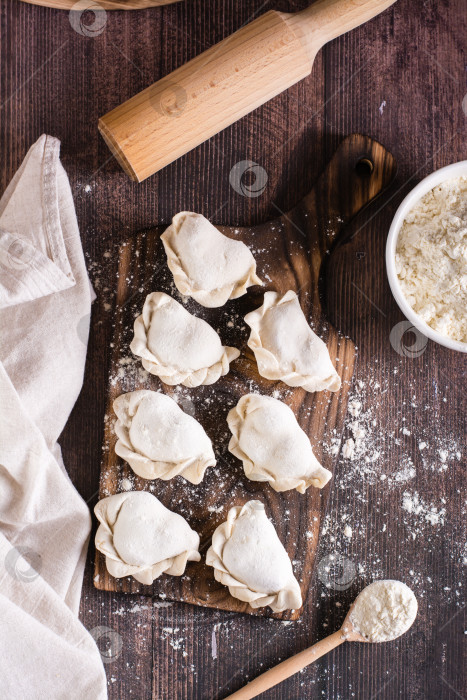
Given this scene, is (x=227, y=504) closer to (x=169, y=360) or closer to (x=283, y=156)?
(x=169, y=360)

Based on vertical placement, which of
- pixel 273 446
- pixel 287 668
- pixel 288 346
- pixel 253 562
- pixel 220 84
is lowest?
pixel 287 668

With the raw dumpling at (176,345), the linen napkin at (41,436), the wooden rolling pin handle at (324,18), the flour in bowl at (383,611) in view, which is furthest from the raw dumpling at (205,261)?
the flour in bowl at (383,611)

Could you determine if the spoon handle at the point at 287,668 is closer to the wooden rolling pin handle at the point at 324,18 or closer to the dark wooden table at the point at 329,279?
the dark wooden table at the point at 329,279

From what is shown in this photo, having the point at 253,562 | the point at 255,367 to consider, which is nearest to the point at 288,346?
the point at 255,367

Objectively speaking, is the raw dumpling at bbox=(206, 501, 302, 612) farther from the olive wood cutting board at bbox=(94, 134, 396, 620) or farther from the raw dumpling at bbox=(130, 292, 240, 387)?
the raw dumpling at bbox=(130, 292, 240, 387)

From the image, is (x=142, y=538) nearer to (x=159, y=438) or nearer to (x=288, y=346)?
(x=159, y=438)

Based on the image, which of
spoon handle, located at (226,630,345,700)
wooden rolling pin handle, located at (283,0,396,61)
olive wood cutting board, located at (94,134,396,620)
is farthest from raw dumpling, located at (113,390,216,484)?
wooden rolling pin handle, located at (283,0,396,61)
